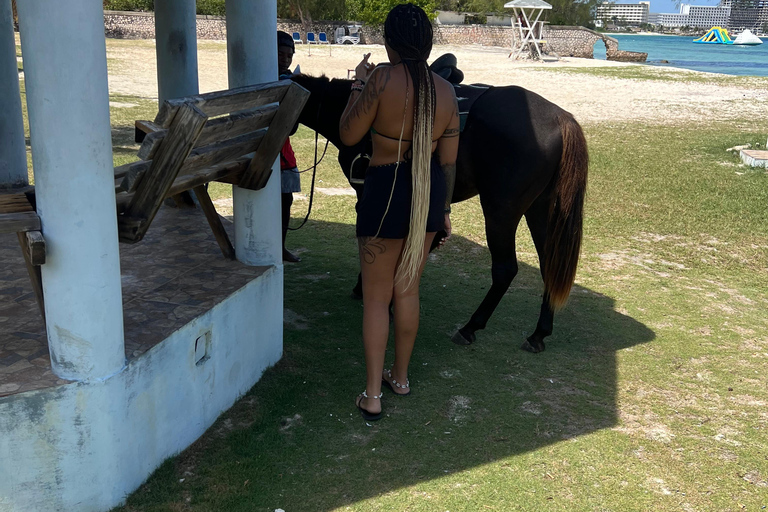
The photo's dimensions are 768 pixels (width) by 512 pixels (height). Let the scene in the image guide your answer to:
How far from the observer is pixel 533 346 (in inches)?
179

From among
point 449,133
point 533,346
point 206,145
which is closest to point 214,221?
point 206,145

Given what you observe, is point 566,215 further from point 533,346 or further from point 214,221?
point 214,221

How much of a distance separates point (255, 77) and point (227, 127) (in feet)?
2.21

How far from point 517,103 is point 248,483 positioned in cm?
284

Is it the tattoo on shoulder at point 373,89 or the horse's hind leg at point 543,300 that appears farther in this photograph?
the horse's hind leg at point 543,300

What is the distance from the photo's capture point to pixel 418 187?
327 cm

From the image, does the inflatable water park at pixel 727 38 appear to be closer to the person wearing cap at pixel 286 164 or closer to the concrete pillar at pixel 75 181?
the person wearing cap at pixel 286 164

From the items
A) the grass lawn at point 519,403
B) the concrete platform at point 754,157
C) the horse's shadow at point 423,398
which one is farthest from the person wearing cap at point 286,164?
the concrete platform at point 754,157

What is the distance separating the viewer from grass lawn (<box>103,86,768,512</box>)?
121 inches

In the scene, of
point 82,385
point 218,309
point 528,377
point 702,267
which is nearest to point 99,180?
point 82,385

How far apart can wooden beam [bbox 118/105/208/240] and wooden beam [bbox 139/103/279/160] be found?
0.14 feet

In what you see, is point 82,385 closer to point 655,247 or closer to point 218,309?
point 218,309

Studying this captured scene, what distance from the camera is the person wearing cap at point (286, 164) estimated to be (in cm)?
518

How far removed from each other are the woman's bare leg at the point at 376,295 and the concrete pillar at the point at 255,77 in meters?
0.70
